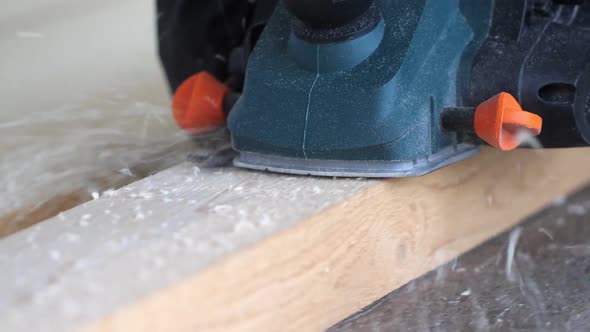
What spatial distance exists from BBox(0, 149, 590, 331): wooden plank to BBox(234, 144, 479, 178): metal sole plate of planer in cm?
2

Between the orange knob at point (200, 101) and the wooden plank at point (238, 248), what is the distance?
0.17 meters

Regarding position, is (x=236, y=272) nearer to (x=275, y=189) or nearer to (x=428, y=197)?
(x=275, y=189)

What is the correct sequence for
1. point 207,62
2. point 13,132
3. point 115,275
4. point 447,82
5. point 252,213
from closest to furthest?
point 115,275, point 252,213, point 447,82, point 207,62, point 13,132

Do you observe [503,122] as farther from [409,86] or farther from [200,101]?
[200,101]

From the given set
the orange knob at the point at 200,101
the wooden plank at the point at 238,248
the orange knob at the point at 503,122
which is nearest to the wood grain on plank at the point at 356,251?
the wooden plank at the point at 238,248

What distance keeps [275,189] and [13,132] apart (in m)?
0.90

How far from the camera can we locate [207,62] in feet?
4.67

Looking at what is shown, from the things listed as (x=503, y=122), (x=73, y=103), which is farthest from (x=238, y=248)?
(x=73, y=103)

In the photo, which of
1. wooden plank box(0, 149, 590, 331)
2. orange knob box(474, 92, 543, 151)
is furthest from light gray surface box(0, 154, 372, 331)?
orange knob box(474, 92, 543, 151)

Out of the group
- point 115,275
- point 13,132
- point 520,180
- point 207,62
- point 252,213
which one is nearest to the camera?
point 115,275

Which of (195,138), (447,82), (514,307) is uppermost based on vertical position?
(447,82)

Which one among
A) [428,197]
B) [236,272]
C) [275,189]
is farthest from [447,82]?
[236,272]

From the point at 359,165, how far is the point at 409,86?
0.13 meters

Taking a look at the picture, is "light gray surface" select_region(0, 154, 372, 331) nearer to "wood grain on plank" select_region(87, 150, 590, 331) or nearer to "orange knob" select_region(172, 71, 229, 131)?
"wood grain on plank" select_region(87, 150, 590, 331)
